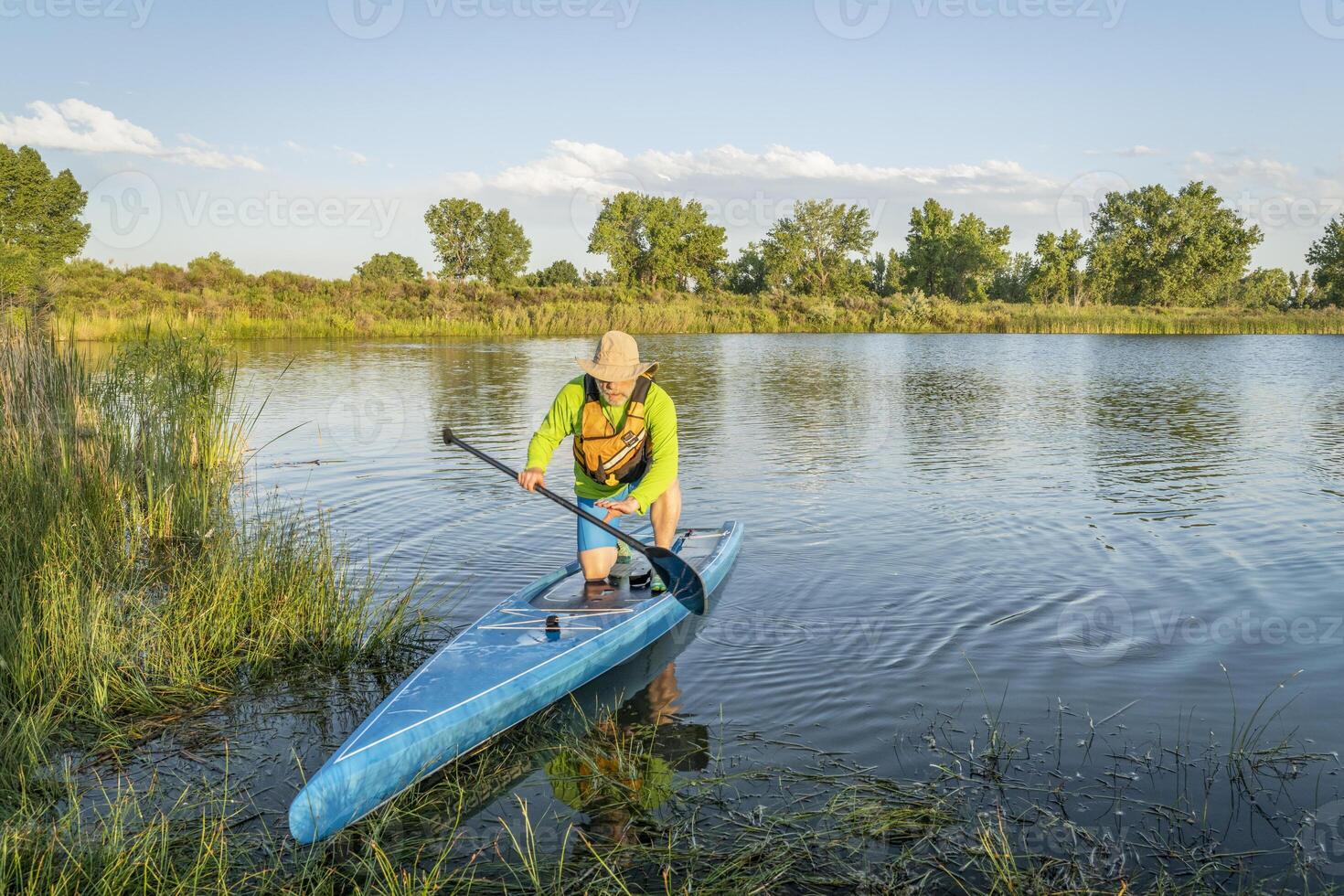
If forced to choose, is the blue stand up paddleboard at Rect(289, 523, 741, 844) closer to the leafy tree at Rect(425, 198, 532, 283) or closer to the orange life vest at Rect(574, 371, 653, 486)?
the orange life vest at Rect(574, 371, 653, 486)

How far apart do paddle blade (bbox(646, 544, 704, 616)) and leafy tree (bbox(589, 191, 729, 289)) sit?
68.9 meters

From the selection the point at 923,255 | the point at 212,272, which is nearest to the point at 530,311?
the point at 212,272

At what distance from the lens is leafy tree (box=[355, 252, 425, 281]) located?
99.6 meters

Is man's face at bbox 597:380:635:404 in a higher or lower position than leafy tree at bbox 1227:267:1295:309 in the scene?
lower

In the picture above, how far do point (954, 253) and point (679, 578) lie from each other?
73.4 meters

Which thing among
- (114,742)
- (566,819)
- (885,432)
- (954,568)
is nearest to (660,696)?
(566,819)

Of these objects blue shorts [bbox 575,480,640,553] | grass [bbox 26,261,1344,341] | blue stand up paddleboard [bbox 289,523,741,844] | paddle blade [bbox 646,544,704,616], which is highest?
grass [bbox 26,261,1344,341]

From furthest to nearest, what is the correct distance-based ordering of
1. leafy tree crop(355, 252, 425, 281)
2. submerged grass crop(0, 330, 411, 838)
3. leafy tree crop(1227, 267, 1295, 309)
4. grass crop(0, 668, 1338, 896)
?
leafy tree crop(355, 252, 425, 281) < leafy tree crop(1227, 267, 1295, 309) < submerged grass crop(0, 330, 411, 838) < grass crop(0, 668, 1338, 896)

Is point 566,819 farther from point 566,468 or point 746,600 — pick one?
point 566,468

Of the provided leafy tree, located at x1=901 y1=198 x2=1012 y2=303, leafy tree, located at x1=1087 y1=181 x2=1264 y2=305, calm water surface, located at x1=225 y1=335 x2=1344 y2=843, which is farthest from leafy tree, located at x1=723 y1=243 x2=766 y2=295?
calm water surface, located at x1=225 y1=335 x2=1344 y2=843

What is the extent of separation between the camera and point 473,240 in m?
71.4

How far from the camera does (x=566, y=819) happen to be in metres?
4.20

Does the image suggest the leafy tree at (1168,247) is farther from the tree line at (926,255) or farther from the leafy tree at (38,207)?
the leafy tree at (38,207)

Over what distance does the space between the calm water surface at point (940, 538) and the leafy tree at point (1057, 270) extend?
5142 cm
